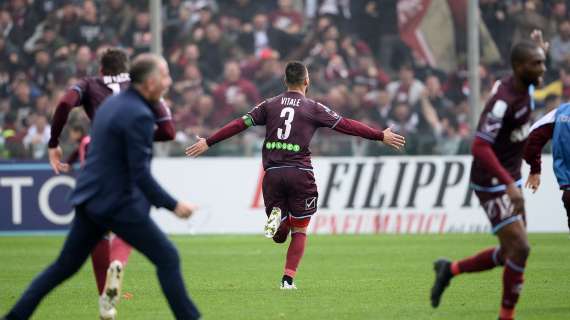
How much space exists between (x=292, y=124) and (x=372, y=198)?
9.15 metres

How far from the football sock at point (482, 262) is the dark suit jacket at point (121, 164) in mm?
2709

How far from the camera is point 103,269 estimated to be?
1028 centimetres

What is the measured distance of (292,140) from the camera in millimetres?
12711

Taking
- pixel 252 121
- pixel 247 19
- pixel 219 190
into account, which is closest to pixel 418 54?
pixel 247 19

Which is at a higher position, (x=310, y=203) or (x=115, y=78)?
(x=115, y=78)

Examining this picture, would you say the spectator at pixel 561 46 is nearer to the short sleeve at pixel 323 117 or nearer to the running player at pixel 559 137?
the short sleeve at pixel 323 117

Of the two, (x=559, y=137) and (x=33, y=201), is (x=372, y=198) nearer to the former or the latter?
(x=33, y=201)

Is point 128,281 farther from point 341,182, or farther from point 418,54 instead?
point 418,54

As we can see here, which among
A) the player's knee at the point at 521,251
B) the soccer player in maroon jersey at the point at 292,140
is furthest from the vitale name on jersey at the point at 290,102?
the player's knee at the point at 521,251

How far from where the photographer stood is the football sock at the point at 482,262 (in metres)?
9.26

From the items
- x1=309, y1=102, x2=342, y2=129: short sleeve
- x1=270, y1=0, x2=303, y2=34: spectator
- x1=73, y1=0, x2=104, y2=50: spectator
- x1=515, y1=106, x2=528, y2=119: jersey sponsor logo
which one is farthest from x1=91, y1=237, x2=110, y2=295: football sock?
x1=73, y1=0, x2=104, y2=50: spectator

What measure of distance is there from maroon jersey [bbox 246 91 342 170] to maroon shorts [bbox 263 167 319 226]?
0.33 ft

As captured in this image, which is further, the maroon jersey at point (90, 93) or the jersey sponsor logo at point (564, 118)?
the jersey sponsor logo at point (564, 118)

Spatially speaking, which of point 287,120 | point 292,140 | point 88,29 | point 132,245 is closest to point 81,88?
point 132,245
